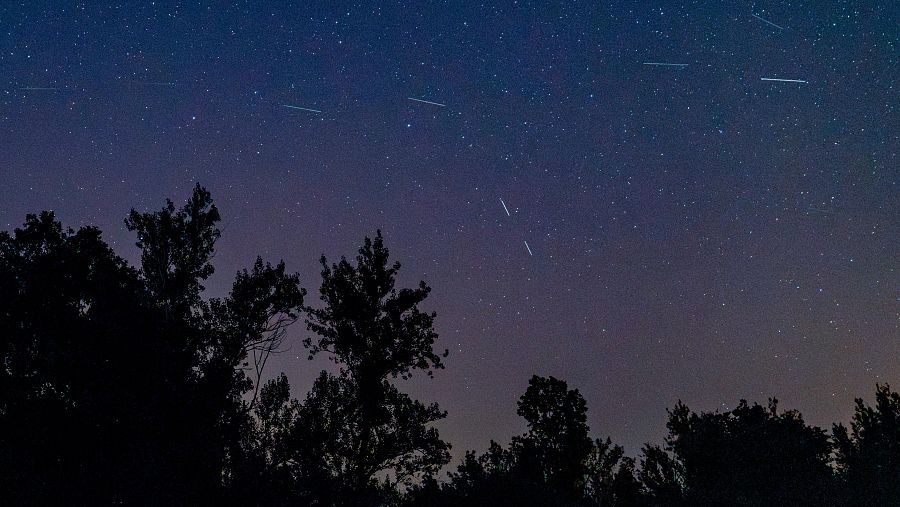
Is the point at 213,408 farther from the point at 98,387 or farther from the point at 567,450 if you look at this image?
the point at 567,450

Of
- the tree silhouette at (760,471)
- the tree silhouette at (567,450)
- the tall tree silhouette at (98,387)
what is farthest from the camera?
the tree silhouette at (567,450)

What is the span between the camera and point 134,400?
47.1ft

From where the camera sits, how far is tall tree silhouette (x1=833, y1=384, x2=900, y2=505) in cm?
2503

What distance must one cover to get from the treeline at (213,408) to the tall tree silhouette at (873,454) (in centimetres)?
18

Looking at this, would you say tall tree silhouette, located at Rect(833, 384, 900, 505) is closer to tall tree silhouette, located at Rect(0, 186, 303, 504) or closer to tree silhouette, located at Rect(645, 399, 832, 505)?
tree silhouette, located at Rect(645, 399, 832, 505)

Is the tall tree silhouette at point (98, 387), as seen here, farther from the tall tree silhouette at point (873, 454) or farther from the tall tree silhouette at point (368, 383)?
the tall tree silhouette at point (873, 454)

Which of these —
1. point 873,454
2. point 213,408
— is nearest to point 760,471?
point 873,454

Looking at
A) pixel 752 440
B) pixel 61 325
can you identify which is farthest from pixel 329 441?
pixel 752 440

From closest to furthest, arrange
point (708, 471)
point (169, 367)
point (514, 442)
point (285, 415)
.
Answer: point (169, 367), point (285, 415), point (708, 471), point (514, 442)

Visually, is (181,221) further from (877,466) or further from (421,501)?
(877,466)

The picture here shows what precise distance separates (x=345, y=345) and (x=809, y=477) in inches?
863

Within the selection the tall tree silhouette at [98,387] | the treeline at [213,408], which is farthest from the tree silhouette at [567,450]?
the tall tree silhouette at [98,387]

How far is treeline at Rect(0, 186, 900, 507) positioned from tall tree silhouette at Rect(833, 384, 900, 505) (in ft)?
0.60

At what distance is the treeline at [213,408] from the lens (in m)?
13.4
